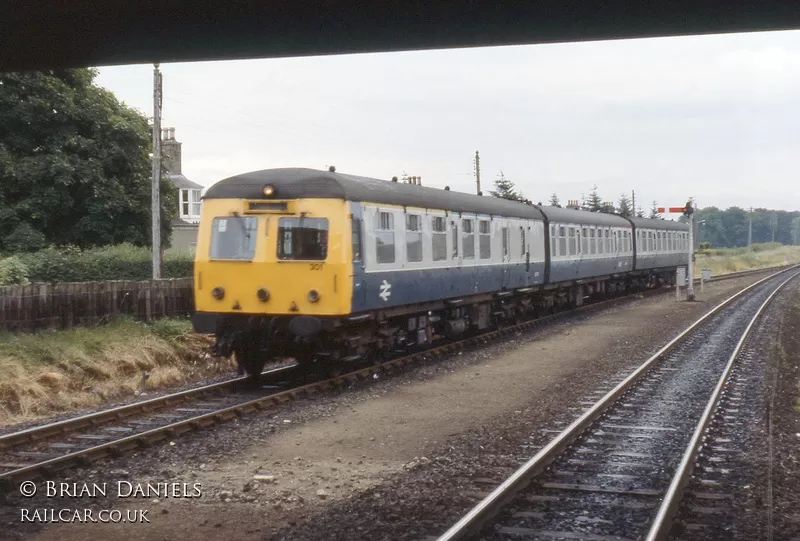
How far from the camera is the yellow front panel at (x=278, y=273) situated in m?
12.6

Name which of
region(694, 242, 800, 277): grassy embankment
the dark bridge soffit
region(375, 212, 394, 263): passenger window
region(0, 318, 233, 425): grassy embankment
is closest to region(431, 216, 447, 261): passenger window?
region(375, 212, 394, 263): passenger window

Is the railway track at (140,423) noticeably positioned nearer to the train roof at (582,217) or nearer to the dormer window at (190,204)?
the train roof at (582,217)

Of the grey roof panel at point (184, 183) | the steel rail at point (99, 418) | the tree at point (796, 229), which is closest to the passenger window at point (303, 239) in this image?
the steel rail at point (99, 418)

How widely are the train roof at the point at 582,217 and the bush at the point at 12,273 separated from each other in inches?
521

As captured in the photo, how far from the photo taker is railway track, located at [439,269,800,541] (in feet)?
21.7

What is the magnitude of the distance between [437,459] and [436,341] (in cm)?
1074

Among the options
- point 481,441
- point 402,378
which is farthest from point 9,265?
point 481,441

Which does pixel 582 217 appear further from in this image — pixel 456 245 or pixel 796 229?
pixel 796 229

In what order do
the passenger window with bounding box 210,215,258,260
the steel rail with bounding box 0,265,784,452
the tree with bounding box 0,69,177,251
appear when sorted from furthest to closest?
the tree with bounding box 0,69,177,251
the passenger window with bounding box 210,215,258,260
the steel rail with bounding box 0,265,784,452

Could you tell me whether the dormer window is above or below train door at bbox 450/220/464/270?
A: above

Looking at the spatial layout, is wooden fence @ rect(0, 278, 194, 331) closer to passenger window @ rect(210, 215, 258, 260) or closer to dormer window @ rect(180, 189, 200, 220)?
passenger window @ rect(210, 215, 258, 260)

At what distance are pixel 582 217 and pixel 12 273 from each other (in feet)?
56.4

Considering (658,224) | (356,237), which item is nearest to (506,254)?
(356,237)

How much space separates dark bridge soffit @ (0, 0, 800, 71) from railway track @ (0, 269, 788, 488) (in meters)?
3.62
